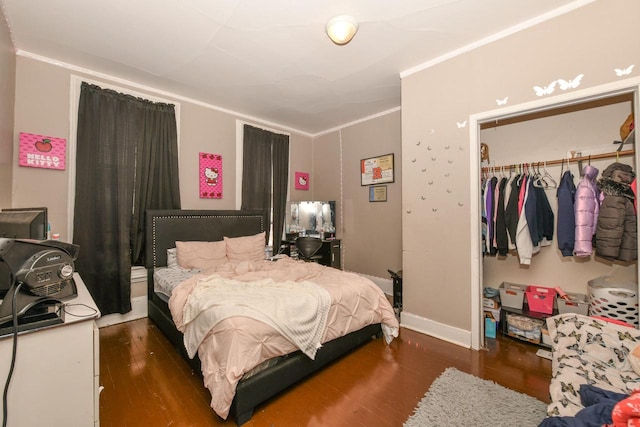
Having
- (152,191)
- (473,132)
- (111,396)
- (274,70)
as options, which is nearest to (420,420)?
(111,396)

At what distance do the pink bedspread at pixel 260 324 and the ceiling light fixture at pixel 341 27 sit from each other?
1.95 m

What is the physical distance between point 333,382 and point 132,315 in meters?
2.47

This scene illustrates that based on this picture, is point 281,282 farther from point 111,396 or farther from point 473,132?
point 473,132

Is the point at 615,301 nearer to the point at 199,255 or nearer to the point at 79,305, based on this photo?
the point at 79,305

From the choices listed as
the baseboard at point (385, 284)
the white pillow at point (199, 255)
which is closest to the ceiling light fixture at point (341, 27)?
the white pillow at point (199, 255)

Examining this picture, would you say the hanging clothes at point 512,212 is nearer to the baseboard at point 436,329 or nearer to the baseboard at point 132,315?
the baseboard at point 436,329

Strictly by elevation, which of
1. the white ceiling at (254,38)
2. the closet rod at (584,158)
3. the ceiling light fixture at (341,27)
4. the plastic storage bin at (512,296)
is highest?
the white ceiling at (254,38)

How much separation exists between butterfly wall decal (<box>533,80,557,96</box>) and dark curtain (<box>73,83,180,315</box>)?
12.3 feet

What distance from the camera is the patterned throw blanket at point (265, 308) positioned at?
5.45 feet

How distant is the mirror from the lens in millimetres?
4477

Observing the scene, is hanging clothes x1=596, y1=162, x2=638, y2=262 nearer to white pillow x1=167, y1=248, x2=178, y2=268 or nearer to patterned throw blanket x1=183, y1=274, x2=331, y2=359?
patterned throw blanket x1=183, y1=274, x2=331, y2=359

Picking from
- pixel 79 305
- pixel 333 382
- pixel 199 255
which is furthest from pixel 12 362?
pixel 199 255

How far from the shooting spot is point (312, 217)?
449 cm

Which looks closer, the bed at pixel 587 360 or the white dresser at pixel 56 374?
the white dresser at pixel 56 374
